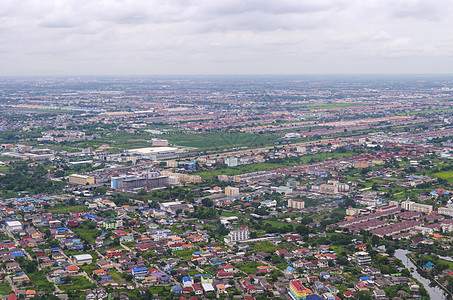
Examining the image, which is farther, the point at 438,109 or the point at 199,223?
the point at 438,109

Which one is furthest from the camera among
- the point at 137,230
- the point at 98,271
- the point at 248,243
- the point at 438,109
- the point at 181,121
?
the point at 438,109

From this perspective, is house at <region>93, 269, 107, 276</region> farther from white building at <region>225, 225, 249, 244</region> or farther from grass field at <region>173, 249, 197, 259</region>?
white building at <region>225, 225, 249, 244</region>

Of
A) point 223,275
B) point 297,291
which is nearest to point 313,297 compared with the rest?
point 297,291

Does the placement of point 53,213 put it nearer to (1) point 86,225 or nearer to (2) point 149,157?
(1) point 86,225

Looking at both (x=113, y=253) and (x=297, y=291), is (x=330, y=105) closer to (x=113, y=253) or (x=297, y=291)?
(x=113, y=253)

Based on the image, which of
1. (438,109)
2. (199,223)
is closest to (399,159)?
(199,223)

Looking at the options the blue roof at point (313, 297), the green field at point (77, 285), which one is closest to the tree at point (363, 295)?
the blue roof at point (313, 297)
